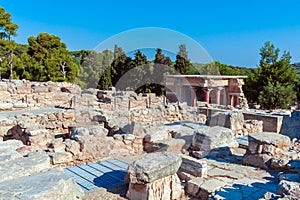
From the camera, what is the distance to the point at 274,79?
21047 mm

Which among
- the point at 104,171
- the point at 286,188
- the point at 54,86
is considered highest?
the point at 54,86

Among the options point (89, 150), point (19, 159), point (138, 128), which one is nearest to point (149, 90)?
point (138, 128)

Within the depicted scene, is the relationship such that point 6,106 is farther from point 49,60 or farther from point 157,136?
point 49,60

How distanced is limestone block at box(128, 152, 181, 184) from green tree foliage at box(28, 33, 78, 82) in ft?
71.8

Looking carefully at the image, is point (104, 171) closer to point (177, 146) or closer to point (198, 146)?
point (177, 146)

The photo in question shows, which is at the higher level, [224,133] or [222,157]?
[224,133]

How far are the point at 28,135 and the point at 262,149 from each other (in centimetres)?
497

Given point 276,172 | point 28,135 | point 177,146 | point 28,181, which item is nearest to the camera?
point 28,181

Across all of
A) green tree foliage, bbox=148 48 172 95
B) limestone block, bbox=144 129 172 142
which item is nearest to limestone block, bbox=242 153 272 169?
limestone block, bbox=144 129 172 142

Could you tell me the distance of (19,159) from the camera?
307 centimetres

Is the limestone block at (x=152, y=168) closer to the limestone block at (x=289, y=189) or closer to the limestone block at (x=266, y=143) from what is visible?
the limestone block at (x=289, y=189)

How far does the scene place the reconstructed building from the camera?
18484 millimetres

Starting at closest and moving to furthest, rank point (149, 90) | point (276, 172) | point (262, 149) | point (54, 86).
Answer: point (276, 172), point (262, 149), point (54, 86), point (149, 90)

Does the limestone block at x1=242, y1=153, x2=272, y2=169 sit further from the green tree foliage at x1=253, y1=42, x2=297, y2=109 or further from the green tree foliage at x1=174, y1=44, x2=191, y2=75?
the green tree foliage at x1=174, y1=44, x2=191, y2=75
